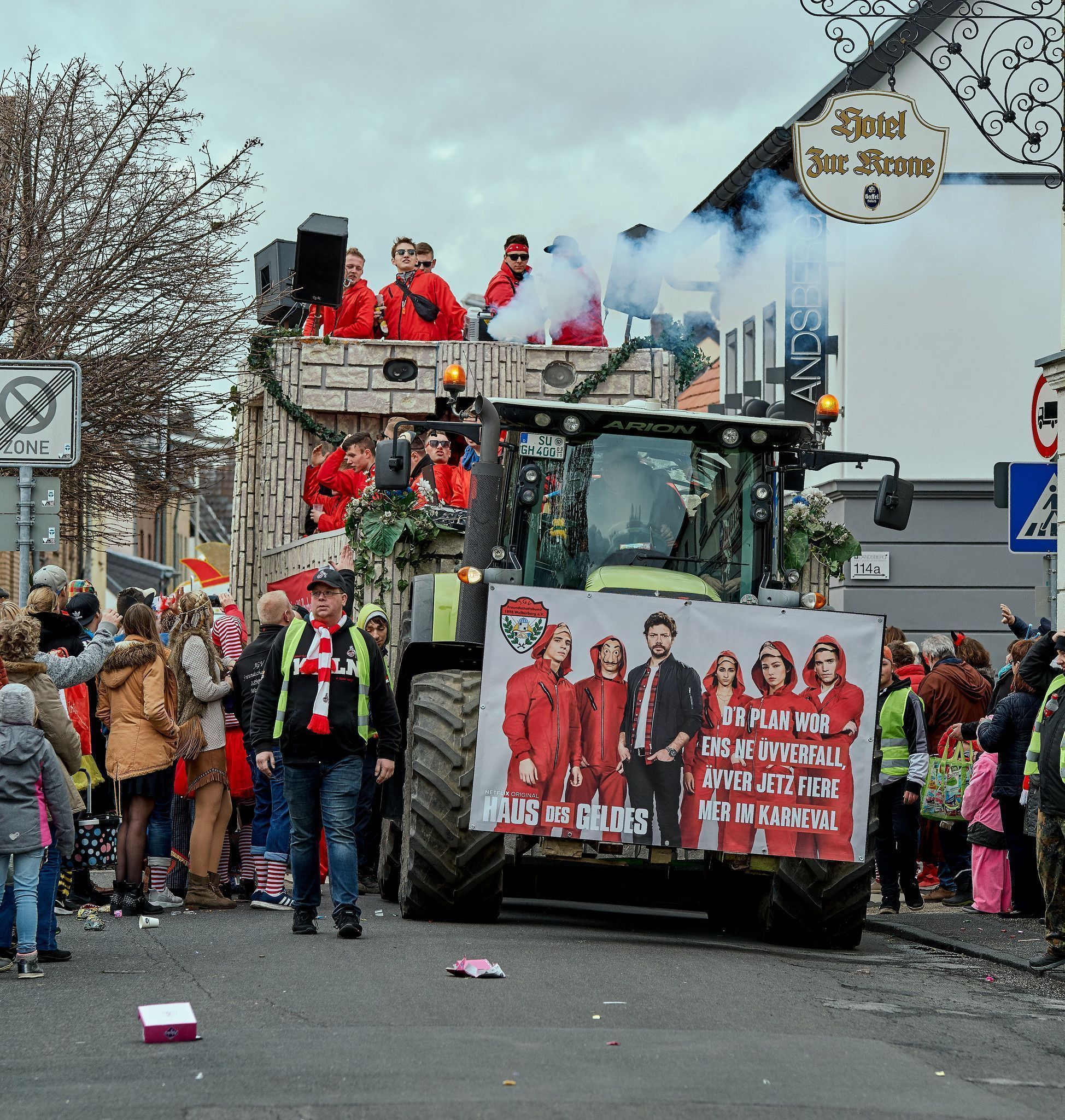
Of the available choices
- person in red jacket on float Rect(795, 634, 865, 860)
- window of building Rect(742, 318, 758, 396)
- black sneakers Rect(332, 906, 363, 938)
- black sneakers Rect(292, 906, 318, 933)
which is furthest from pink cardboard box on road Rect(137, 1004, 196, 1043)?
window of building Rect(742, 318, 758, 396)

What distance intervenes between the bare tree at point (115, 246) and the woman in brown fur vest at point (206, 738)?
6.59m

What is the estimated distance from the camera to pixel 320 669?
10.5 meters

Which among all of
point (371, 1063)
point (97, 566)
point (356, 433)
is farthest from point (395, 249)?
point (97, 566)

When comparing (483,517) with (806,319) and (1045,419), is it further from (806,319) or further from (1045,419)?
(806,319)

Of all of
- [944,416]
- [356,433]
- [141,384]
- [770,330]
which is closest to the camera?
[356,433]

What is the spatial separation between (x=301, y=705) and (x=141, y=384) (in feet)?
29.1

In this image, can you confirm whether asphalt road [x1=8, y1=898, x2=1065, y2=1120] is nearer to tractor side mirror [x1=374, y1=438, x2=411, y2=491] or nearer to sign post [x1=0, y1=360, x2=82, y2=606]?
tractor side mirror [x1=374, y1=438, x2=411, y2=491]

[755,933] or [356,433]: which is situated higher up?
[356,433]

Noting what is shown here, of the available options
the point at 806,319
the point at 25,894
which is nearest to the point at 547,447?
the point at 25,894

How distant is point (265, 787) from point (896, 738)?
445cm

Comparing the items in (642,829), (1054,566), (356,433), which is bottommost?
(642,829)

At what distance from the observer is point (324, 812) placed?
34.7 ft

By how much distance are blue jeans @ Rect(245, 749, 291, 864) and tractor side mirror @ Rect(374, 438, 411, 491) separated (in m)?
2.04

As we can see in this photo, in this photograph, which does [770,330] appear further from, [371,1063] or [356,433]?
[371,1063]
